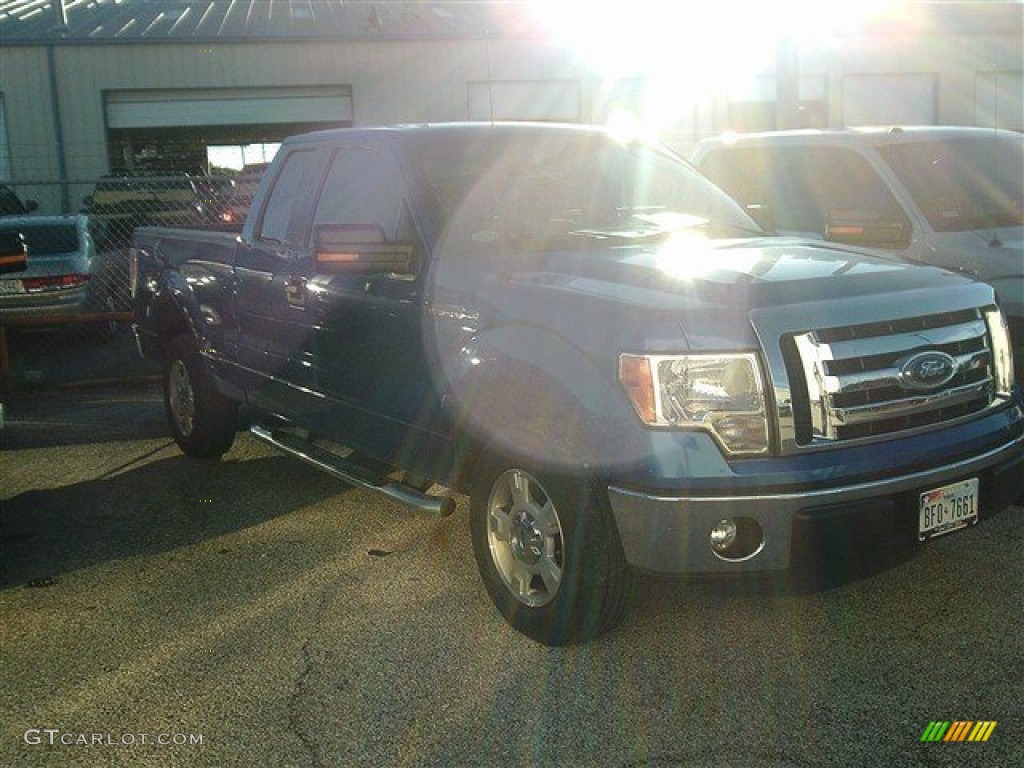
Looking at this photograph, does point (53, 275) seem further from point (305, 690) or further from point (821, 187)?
point (305, 690)

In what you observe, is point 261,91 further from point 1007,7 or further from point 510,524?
point 510,524

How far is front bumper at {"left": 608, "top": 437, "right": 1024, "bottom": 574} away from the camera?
3561 mm

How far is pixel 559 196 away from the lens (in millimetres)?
5008

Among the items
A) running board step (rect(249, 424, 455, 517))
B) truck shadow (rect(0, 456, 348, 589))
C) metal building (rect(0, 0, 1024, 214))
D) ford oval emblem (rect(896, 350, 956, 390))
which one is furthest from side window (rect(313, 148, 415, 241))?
metal building (rect(0, 0, 1024, 214))

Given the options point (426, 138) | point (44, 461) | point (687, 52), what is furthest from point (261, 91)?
point (426, 138)

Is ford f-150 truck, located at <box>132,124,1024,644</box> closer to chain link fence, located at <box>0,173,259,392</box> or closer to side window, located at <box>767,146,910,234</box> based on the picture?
side window, located at <box>767,146,910,234</box>

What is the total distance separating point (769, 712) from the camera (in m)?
3.60

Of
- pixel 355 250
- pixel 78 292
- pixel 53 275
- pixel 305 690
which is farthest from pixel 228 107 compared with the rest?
pixel 305 690

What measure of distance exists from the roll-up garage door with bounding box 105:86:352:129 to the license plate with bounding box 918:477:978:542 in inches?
920

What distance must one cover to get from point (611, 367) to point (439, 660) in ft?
4.03

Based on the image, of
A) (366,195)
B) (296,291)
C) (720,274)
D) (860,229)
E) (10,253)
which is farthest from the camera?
(860,229)

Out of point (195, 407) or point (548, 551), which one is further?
point (195, 407)

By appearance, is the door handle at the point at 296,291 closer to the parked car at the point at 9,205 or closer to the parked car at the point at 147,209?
the parked car at the point at 147,209

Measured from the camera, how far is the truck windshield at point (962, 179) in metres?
7.05
